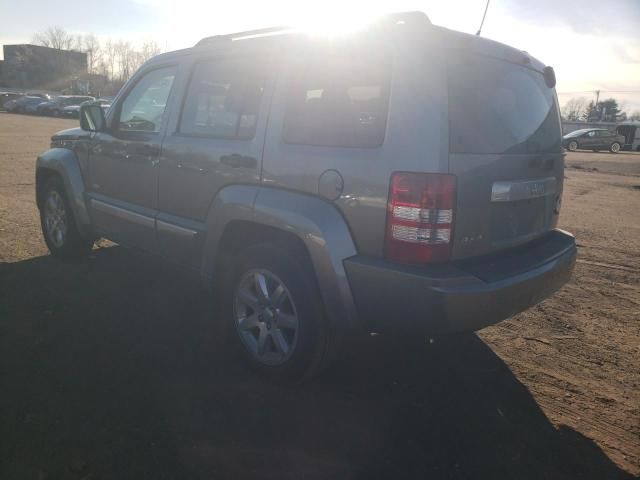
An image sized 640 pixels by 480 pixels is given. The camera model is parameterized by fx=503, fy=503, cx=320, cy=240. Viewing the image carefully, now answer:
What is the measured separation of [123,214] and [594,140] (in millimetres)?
37612

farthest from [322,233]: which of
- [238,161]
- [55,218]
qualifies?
[55,218]

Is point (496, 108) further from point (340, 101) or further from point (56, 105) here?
point (56, 105)

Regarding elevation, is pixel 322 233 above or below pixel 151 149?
below

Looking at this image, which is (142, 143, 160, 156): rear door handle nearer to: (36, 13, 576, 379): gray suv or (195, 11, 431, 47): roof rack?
(36, 13, 576, 379): gray suv

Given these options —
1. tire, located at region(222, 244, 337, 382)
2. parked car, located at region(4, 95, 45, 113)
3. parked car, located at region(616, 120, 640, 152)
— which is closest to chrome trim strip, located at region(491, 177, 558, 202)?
tire, located at region(222, 244, 337, 382)

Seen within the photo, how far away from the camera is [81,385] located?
2.92 metres

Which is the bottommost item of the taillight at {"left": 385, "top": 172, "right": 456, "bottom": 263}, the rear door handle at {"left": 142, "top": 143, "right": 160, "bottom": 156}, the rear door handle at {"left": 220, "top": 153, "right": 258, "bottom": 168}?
the taillight at {"left": 385, "top": 172, "right": 456, "bottom": 263}

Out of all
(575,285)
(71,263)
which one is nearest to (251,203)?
(71,263)

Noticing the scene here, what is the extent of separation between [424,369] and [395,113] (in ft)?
5.78

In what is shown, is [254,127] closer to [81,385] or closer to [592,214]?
[81,385]

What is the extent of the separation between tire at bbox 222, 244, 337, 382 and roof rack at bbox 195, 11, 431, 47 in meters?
1.34

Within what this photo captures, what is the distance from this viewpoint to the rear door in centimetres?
311

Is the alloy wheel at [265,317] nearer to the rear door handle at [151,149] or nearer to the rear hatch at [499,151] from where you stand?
the rear hatch at [499,151]

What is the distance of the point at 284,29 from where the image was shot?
312 cm
